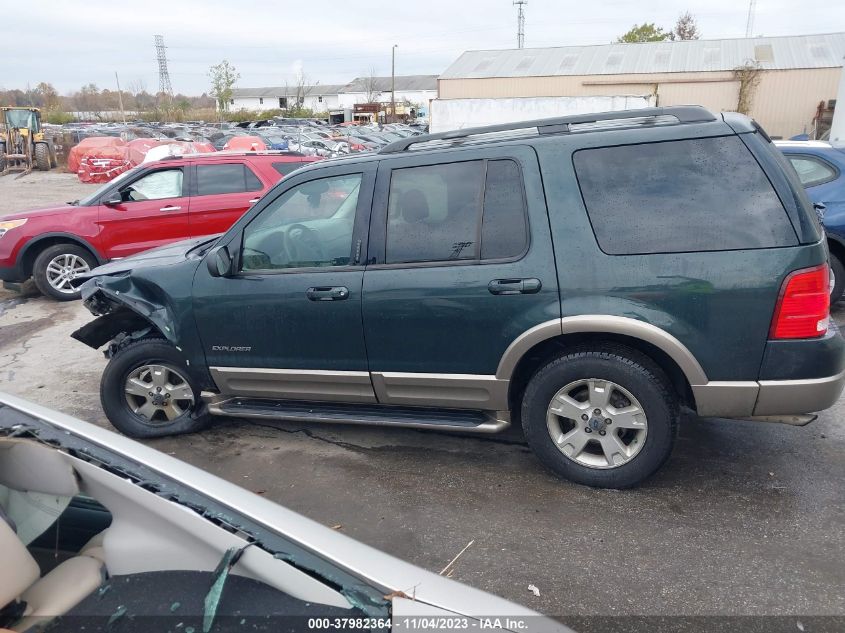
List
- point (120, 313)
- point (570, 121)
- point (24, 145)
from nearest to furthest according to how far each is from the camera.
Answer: point (570, 121) → point (120, 313) → point (24, 145)

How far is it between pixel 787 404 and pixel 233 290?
317 cm

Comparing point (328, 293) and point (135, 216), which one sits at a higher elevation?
point (135, 216)

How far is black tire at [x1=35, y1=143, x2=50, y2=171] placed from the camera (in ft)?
88.7

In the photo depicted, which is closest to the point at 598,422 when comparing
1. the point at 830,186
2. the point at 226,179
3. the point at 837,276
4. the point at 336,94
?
the point at 837,276

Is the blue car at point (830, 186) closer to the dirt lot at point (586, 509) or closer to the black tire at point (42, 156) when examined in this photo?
the dirt lot at point (586, 509)

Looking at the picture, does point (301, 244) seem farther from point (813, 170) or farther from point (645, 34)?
point (645, 34)

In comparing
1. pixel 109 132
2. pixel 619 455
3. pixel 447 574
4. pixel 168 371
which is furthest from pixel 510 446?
pixel 109 132

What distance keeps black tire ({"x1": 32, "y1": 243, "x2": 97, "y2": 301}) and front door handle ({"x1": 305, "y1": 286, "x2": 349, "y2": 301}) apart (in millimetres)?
5730

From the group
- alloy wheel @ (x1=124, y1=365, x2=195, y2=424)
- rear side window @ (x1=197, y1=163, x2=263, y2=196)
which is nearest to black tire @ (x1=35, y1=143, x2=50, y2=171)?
rear side window @ (x1=197, y1=163, x2=263, y2=196)

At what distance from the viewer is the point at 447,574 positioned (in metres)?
3.08

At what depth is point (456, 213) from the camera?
373 centimetres

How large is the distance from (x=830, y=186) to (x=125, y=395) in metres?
6.88

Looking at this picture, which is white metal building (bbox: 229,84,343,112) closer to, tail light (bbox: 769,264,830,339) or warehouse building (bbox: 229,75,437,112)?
warehouse building (bbox: 229,75,437,112)

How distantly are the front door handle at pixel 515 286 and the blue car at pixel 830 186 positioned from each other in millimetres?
4474
